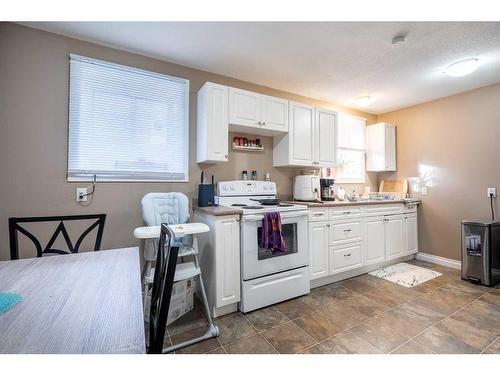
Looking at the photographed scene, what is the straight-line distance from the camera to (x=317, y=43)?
6.99 feet

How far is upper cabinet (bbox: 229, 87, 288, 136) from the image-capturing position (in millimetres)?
2541

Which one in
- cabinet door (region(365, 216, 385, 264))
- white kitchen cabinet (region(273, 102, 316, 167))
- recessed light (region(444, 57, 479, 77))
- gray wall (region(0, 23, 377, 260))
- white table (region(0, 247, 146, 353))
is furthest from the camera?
cabinet door (region(365, 216, 385, 264))

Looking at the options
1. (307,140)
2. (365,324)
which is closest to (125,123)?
(307,140)

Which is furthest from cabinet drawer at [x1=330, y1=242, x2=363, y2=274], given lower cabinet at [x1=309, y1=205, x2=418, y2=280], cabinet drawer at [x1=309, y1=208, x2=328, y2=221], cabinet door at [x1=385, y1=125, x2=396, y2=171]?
cabinet door at [x1=385, y1=125, x2=396, y2=171]

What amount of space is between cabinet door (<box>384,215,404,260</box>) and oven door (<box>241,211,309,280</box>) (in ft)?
4.76

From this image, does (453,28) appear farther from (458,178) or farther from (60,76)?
(60,76)

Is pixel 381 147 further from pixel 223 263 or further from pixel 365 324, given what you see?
pixel 223 263

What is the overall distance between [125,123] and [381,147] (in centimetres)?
362

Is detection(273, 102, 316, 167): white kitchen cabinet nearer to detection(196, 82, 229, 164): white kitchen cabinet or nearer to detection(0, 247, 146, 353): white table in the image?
detection(196, 82, 229, 164): white kitchen cabinet

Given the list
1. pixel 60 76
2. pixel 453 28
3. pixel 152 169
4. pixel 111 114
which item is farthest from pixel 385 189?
pixel 60 76

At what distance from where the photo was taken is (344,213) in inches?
112

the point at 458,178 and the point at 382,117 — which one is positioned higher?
the point at 382,117

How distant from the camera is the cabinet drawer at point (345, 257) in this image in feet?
9.02
